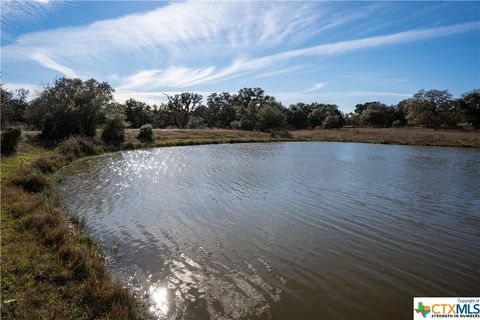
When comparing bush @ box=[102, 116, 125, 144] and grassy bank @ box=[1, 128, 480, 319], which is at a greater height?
bush @ box=[102, 116, 125, 144]

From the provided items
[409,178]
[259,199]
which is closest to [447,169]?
[409,178]

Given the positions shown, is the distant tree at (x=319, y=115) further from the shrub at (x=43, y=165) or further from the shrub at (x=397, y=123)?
the shrub at (x=43, y=165)

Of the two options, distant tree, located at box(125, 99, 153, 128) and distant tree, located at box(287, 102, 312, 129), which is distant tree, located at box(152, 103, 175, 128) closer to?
distant tree, located at box(125, 99, 153, 128)

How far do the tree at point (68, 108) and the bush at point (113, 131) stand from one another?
4.47 ft

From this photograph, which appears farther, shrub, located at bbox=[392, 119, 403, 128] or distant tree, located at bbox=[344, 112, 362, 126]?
distant tree, located at bbox=[344, 112, 362, 126]

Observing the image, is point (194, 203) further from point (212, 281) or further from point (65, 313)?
point (65, 313)

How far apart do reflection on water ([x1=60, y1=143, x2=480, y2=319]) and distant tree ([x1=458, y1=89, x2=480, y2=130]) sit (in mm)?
79181

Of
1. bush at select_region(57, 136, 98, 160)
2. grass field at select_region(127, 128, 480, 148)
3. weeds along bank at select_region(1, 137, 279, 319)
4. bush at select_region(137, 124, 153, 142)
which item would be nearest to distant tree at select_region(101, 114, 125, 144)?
bush at select_region(137, 124, 153, 142)

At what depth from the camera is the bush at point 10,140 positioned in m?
25.0

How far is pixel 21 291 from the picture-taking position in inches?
256

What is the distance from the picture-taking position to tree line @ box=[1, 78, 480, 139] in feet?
123

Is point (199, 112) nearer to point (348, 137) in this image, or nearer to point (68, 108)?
point (348, 137)

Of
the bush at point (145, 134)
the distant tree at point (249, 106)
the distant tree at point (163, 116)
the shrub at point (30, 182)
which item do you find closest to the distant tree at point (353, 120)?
the distant tree at point (249, 106)

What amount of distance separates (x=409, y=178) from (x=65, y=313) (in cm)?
2330
